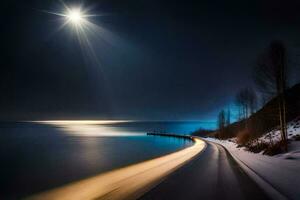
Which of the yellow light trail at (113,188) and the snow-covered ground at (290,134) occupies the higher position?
the snow-covered ground at (290,134)

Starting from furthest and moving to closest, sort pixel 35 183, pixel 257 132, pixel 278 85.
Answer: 1. pixel 257 132
2. pixel 278 85
3. pixel 35 183

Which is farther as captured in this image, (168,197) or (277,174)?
(277,174)

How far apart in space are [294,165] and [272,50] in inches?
717

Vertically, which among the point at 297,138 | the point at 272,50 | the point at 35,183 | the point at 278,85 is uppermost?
the point at 272,50

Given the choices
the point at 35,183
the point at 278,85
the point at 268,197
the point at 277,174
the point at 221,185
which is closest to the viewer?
the point at 268,197

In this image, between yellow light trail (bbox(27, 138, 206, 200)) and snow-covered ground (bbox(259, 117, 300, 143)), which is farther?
snow-covered ground (bbox(259, 117, 300, 143))

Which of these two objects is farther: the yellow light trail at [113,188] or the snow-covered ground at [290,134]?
the snow-covered ground at [290,134]

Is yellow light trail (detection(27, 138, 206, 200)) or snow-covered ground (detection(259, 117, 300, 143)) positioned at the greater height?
snow-covered ground (detection(259, 117, 300, 143))

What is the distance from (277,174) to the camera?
14.5 meters

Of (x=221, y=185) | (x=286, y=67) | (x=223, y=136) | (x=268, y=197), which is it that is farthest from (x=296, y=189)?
(x=223, y=136)

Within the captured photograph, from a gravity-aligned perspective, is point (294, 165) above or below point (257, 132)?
below

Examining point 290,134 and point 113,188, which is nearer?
point 113,188

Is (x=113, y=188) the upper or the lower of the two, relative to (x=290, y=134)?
lower

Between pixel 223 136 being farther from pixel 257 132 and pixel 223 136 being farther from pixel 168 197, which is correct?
pixel 168 197
